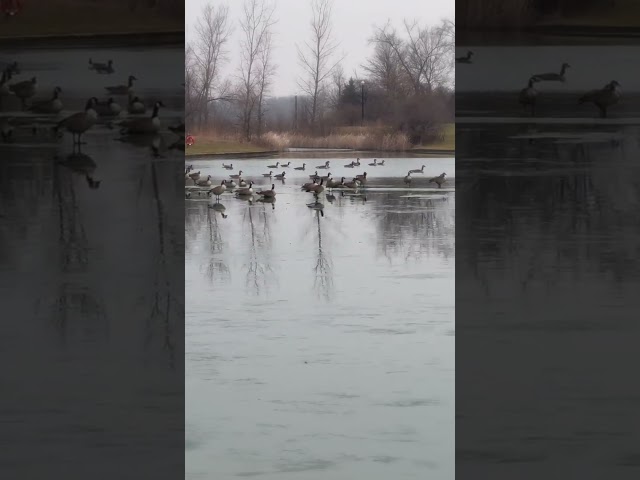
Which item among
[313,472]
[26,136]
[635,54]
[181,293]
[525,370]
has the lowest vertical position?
[313,472]

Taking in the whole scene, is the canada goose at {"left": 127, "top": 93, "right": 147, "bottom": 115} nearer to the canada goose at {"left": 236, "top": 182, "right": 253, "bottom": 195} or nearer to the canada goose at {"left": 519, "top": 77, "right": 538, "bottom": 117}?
the canada goose at {"left": 519, "top": 77, "right": 538, "bottom": 117}

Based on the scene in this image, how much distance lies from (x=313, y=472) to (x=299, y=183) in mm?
2981

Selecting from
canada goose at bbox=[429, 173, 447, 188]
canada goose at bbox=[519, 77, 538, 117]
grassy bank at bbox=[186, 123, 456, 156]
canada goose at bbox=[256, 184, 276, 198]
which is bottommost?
canada goose at bbox=[256, 184, 276, 198]

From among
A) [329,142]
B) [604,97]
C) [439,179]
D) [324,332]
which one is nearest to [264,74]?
[329,142]

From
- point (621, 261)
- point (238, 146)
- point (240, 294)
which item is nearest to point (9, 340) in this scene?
point (621, 261)

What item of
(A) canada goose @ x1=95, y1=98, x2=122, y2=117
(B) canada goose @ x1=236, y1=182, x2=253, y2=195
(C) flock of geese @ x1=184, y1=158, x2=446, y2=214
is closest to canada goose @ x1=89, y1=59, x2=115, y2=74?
(A) canada goose @ x1=95, y1=98, x2=122, y2=117

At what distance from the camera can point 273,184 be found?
10836mm

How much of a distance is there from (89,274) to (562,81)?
6.29 ft

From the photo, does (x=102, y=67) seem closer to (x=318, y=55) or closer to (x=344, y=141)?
(x=344, y=141)

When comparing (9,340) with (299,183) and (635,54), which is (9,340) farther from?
(299,183)

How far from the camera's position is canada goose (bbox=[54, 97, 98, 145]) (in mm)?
4047

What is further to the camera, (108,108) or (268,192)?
(268,192)

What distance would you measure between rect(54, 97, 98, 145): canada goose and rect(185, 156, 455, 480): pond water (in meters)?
6.66

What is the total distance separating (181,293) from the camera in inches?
158
